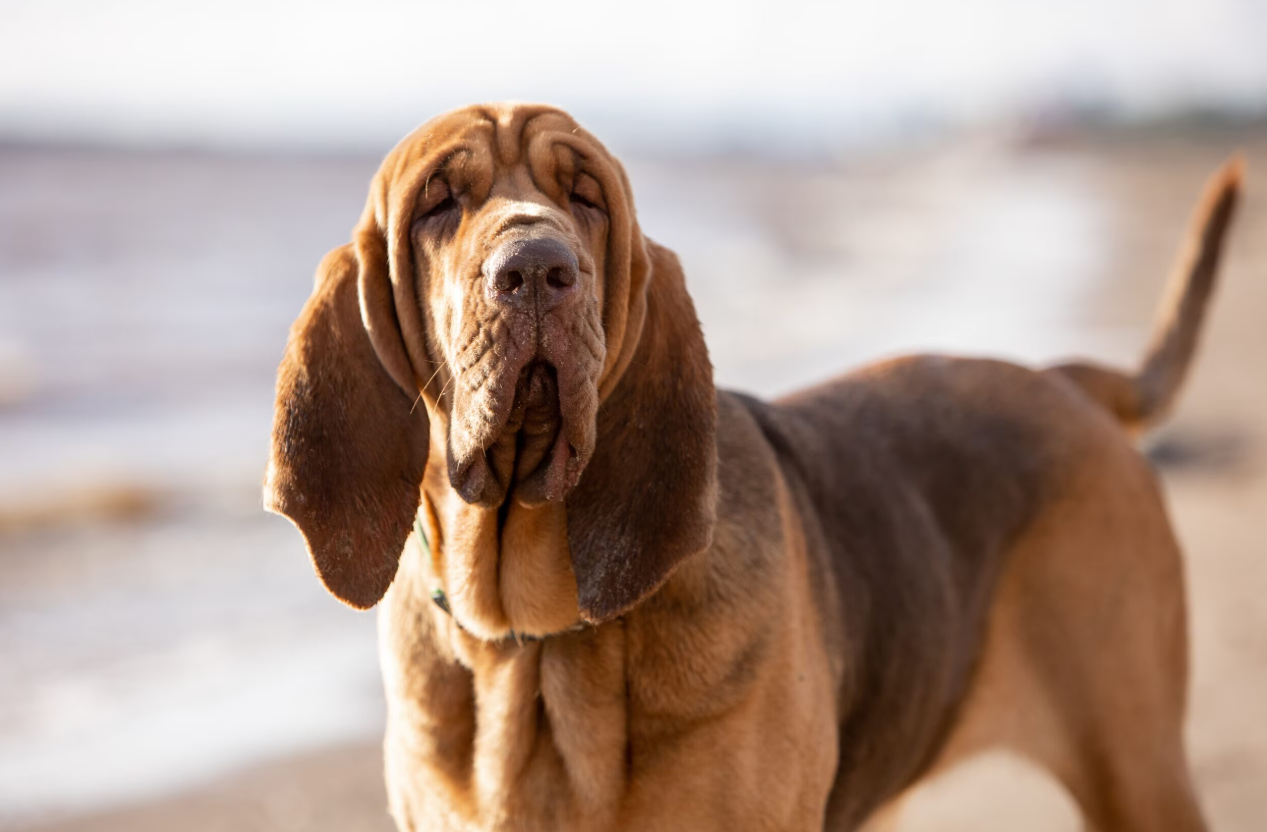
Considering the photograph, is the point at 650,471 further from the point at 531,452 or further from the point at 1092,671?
the point at 1092,671

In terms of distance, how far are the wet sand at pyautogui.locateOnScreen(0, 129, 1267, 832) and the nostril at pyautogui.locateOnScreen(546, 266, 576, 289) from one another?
265cm

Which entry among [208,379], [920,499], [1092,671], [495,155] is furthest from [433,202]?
[208,379]

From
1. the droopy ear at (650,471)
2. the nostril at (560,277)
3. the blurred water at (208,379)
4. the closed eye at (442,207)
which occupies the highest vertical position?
Result: the closed eye at (442,207)

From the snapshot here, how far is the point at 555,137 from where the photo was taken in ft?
9.52

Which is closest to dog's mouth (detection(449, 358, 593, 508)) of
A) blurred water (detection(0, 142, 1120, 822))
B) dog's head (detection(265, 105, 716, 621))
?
dog's head (detection(265, 105, 716, 621))

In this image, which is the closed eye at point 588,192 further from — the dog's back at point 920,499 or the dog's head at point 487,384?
the dog's back at point 920,499

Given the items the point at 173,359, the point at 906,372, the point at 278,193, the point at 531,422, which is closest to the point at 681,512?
the point at 531,422

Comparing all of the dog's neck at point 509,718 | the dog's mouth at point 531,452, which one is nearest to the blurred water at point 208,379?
the dog's neck at point 509,718

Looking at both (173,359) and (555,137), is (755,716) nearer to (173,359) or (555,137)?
(555,137)

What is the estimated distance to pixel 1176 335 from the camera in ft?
14.2

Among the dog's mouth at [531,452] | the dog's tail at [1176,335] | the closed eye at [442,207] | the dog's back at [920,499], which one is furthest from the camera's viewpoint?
the dog's tail at [1176,335]

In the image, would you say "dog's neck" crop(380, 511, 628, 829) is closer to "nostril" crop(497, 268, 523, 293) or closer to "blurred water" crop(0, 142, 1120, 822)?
"nostril" crop(497, 268, 523, 293)

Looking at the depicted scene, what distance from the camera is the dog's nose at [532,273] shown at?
8.13 feet

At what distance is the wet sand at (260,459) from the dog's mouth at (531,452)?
2.23m
